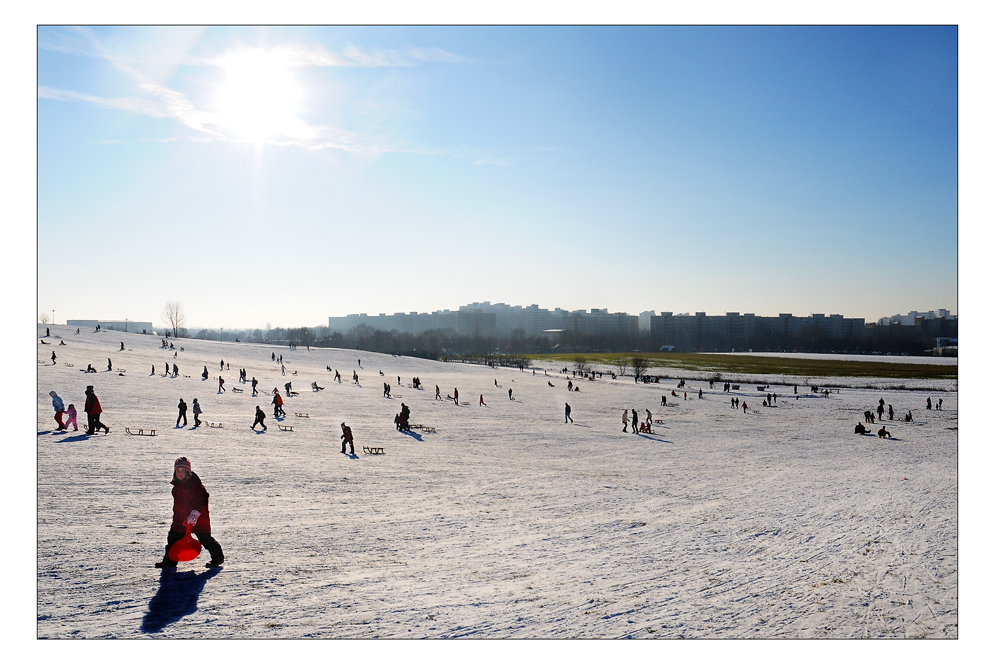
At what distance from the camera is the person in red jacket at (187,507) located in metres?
6.31

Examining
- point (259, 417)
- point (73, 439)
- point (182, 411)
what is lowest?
point (259, 417)

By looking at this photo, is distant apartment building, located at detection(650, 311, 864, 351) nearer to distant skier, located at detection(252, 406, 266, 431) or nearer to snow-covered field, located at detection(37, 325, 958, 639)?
snow-covered field, located at detection(37, 325, 958, 639)

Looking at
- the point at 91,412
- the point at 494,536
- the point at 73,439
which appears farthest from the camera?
the point at 91,412

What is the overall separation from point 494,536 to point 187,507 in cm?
524

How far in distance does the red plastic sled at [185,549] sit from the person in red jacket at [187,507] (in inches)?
2.0

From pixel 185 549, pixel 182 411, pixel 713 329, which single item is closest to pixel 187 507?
pixel 185 549

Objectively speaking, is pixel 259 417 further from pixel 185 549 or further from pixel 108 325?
pixel 108 325

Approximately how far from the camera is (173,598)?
6125 mm

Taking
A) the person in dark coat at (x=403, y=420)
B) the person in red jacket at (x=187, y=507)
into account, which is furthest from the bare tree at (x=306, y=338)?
the person in red jacket at (x=187, y=507)

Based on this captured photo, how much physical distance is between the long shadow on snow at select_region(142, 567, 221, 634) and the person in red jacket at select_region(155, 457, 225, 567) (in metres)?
0.25

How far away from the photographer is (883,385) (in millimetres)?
54688

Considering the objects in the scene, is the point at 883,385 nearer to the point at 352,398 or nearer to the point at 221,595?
the point at 352,398

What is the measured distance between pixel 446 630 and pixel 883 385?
66.0 m

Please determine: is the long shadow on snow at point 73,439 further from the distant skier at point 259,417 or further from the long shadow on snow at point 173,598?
the long shadow on snow at point 173,598
